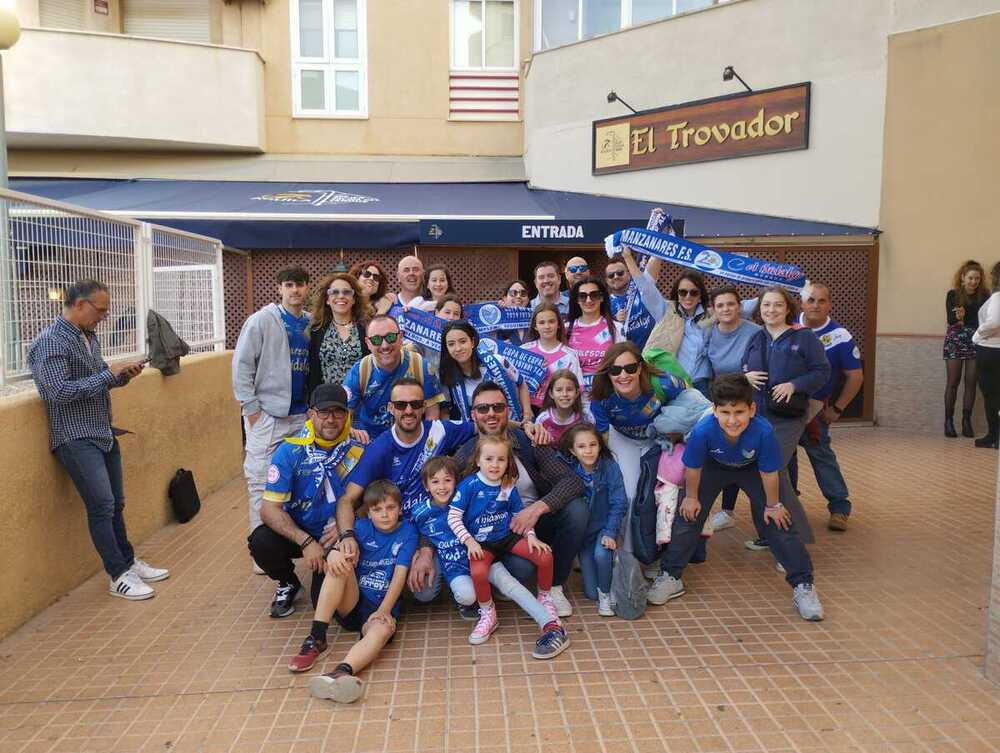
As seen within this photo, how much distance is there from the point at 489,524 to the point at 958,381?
7671 millimetres

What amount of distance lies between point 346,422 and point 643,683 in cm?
204

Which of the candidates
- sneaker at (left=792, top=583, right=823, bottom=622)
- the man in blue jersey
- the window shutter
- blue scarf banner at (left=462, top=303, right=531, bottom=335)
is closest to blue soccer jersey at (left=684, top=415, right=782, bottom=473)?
sneaker at (left=792, top=583, right=823, bottom=622)

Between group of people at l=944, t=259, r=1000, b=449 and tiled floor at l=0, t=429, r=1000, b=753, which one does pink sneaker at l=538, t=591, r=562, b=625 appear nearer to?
tiled floor at l=0, t=429, r=1000, b=753

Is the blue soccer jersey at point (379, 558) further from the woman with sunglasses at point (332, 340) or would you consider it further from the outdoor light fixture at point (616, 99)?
the outdoor light fixture at point (616, 99)

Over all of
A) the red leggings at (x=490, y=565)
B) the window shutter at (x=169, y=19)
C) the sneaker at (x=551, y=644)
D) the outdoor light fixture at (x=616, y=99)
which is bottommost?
the sneaker at (x=551, y=644)

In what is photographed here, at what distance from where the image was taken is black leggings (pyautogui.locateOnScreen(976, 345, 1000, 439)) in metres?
8.69

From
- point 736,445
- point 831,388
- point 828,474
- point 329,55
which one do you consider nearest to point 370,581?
point 736,445

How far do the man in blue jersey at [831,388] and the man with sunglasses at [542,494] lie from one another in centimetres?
216

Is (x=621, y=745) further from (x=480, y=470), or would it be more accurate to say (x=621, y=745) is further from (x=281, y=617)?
(x=281, y=617)

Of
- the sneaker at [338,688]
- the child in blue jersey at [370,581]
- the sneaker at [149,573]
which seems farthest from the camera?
the sneaker at [149,573]

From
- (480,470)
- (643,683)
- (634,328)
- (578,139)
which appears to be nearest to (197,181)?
(578,139)

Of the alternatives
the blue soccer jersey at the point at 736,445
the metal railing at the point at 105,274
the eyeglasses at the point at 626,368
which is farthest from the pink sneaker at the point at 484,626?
the metal railing at the point at 105,274

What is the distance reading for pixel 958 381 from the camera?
9453 millimetres

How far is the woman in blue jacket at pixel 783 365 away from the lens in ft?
16.5
